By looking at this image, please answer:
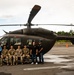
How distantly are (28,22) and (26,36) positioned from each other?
1639 mm

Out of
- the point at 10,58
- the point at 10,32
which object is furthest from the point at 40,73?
the point at 10,32

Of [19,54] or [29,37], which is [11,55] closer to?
[19,54]

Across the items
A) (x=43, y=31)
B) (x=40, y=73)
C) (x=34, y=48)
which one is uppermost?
(x=43, y=31)

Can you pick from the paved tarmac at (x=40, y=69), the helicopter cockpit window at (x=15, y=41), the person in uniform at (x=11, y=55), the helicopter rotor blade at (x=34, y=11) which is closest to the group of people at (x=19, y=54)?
the person in uniform at (x=11, y=55)

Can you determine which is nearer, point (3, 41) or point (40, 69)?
point (40, 69)

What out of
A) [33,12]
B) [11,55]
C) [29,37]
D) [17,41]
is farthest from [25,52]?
[33,12]

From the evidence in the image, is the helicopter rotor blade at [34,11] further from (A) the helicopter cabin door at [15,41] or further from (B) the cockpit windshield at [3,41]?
(B) the cockpit windshield at [3,41]

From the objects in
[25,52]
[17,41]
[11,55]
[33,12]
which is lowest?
[11,55]

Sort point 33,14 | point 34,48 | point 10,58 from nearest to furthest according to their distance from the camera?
1. point 33,14
2. point 10,58
3. point 34,48

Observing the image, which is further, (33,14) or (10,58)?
(10,58)

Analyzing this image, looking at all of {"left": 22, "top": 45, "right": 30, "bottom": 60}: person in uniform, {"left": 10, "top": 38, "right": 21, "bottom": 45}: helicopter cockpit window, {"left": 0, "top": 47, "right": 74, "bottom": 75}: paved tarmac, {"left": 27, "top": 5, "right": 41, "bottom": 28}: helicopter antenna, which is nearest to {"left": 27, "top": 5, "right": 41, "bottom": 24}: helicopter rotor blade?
{"left": 27, "top": 5, "right": 41, "bottom": 28}: helicopter antenna

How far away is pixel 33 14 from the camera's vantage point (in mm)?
14828

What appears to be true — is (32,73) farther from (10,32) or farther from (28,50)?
(10,32)

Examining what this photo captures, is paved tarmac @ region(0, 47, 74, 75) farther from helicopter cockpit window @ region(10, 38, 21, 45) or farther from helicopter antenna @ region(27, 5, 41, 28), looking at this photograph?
helicopter antenna @ region(27, 5, 41, 28)
